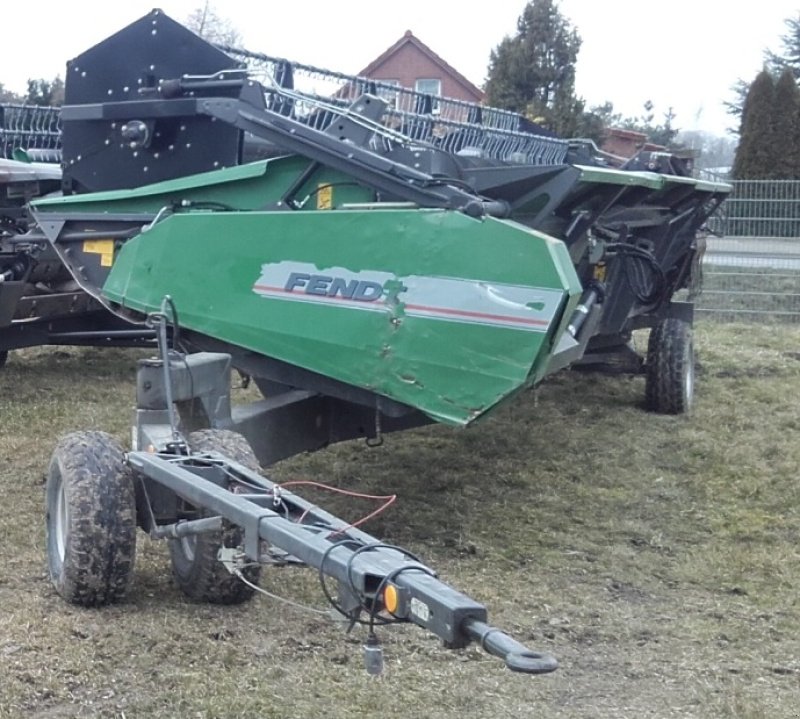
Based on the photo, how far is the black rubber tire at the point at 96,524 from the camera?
154 inches

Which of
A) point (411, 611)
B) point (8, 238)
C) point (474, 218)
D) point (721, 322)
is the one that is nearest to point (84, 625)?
point (411, 611)

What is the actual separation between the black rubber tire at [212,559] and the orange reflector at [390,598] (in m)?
1.18

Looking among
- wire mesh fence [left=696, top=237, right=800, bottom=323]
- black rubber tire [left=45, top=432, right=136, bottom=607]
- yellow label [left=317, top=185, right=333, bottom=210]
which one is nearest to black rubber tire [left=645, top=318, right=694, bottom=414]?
yellow label [left=317, top=185, right=333, bottom=210]

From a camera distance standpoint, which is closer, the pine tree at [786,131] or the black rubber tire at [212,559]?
the black rubber tire at [212,559]

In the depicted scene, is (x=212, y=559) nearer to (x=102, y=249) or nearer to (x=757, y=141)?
(x=102, y=249)

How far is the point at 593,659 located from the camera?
395cm

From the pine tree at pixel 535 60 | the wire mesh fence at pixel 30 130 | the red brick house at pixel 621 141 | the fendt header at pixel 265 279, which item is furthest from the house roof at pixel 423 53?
the fendt header at pixel 265 279

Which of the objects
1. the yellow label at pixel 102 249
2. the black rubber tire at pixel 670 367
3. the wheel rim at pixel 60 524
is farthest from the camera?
the black rubber tire at pixel 670 367

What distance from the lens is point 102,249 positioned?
18.5 feet

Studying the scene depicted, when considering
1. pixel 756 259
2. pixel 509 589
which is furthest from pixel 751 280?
pixel 509 589

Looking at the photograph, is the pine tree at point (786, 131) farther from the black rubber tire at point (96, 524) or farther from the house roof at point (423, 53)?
the black rubber tire at point (96, 524)

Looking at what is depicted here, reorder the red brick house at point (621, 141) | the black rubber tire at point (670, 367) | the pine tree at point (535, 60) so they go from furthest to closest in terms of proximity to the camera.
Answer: the pine tree at point (535, 60)
the red brick house at point (621, 141)
the black rubber tire at point (670, 367)

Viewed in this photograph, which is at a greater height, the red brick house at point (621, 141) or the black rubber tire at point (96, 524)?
the red brick house at point (621, 141)

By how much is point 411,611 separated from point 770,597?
2.38m
